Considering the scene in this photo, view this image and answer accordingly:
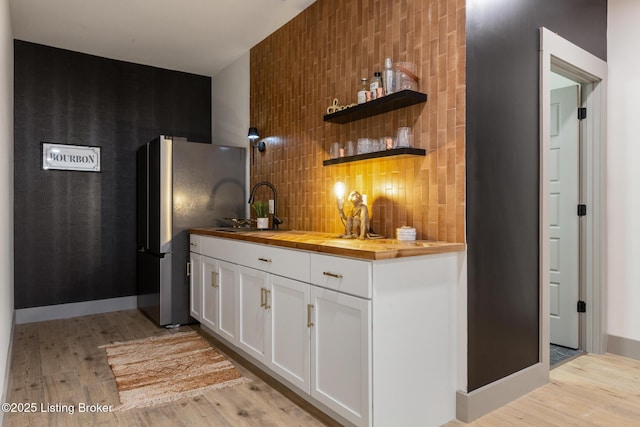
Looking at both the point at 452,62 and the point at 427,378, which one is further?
the point at 452,62

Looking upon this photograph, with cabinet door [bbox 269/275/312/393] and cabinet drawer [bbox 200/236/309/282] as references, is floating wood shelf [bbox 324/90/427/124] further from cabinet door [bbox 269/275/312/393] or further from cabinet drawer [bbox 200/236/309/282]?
cabinet door [bbox 269/275/312/393]

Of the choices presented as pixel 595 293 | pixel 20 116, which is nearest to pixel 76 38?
pixel 20 116

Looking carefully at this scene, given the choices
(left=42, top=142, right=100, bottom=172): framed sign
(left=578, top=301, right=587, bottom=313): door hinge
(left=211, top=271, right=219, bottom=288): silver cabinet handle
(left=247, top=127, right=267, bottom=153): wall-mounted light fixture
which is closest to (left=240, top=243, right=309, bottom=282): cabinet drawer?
(left=211, top=271, right=219, bottom=288): silver cabinet handle

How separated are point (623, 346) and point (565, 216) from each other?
966 millimetres

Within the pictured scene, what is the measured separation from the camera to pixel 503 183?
2.27 meters

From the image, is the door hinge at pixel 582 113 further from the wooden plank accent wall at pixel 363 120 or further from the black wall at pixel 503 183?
the wooden plank accent wall at pixel 363 120

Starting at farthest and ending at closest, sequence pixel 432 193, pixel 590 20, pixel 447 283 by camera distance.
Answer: pixel 590 20 < pixel 432 193 < pixel 447 283

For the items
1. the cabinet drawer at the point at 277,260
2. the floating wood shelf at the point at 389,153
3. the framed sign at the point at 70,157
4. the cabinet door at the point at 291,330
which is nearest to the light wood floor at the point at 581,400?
the cabinet door at the point at 291,330

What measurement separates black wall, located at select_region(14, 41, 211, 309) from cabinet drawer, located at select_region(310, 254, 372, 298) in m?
3.11

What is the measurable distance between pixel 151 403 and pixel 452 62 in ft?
7.93

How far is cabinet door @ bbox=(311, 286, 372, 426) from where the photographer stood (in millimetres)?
1782

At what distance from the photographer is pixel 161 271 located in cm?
374

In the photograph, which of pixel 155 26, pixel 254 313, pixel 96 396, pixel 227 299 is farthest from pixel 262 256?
pixel 155 26

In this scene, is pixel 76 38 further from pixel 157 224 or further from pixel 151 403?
pixel 151 403
